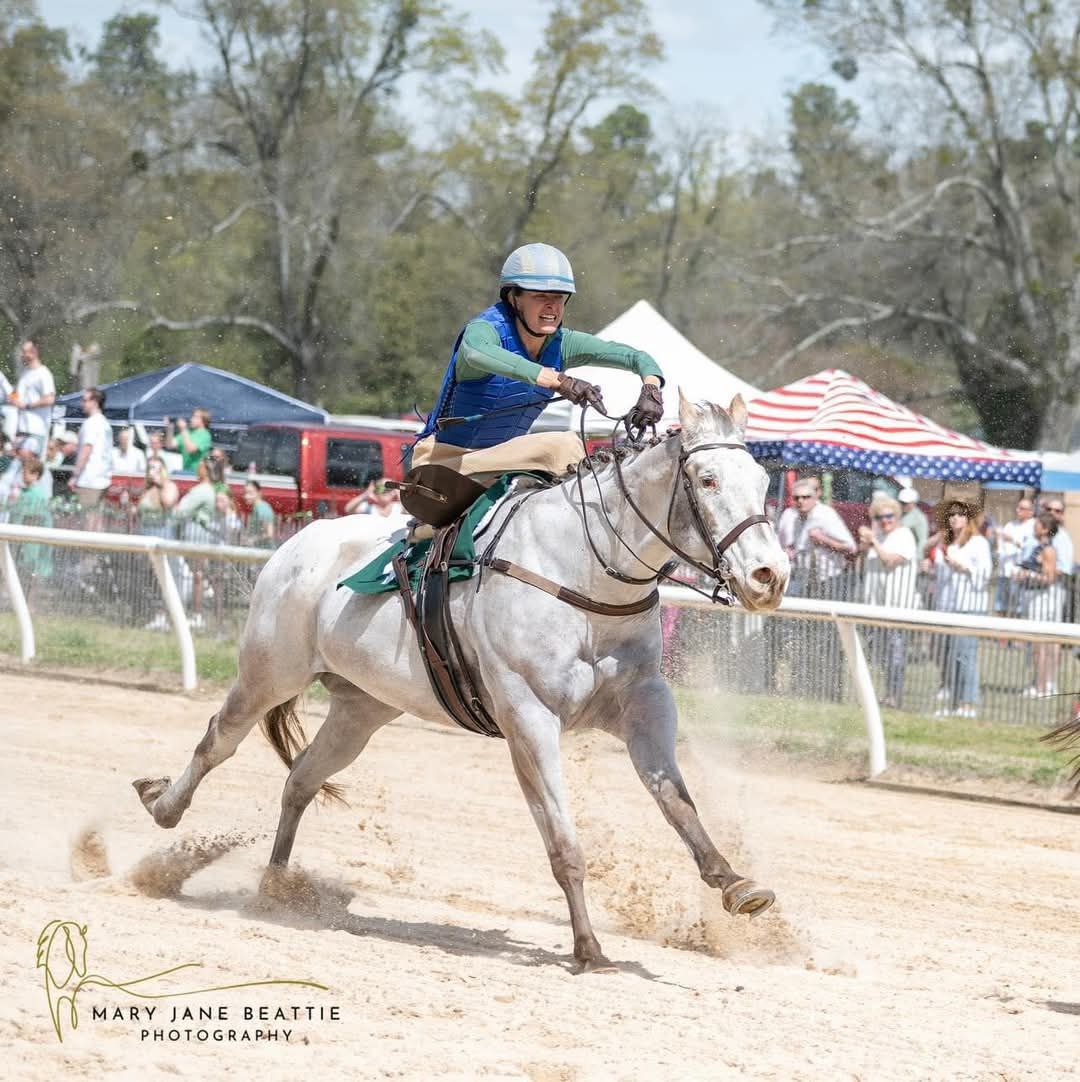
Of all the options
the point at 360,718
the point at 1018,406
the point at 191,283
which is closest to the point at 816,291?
the point at 1018,406

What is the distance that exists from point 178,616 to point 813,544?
16.4ft

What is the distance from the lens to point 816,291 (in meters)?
37.3

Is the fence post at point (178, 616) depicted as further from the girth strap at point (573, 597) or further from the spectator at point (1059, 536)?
the girth strap at point (573, 597)

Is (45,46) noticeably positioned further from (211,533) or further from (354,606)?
(354,606)

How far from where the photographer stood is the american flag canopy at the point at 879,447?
15219 millimetres

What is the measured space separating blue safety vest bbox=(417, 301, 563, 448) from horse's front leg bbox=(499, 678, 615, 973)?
3.74 feet

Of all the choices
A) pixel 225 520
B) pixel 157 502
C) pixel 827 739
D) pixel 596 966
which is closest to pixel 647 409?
pixel 596 966

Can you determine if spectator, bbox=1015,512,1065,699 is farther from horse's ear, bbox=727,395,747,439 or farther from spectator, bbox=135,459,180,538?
spectator, bbox=135,459,180,538

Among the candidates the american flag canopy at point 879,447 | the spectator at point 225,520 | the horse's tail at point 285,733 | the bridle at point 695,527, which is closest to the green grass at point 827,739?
the horse's tail at point 285,733

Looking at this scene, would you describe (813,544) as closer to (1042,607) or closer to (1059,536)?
(1042,607)

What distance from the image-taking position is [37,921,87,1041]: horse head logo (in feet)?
15.2

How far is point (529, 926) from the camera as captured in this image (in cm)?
664

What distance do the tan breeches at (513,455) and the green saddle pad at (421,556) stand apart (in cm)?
6

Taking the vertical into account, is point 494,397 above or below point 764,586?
above
